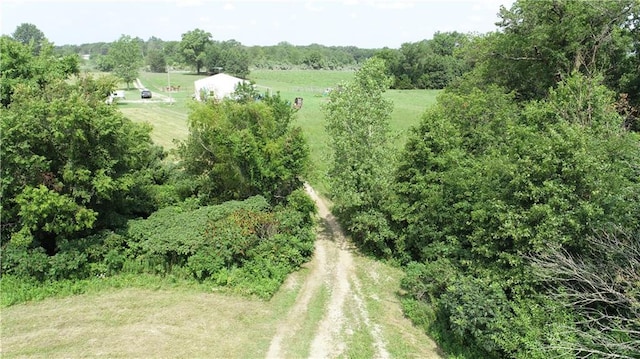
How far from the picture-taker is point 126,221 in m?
18.0

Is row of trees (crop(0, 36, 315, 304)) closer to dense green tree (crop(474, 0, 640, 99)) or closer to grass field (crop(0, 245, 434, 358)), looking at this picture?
grass field (crop(0, 245, 434, 358))

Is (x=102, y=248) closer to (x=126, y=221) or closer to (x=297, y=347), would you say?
(x=126, y=221)

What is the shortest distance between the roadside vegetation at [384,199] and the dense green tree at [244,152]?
0.09m

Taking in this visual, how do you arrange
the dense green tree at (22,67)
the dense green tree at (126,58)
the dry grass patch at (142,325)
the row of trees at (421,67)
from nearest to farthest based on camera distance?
the dry grass patch at (142,325) → the dense green tree at (22,67) → the dense green tree at (126,58) → the row of trees at (421,67)

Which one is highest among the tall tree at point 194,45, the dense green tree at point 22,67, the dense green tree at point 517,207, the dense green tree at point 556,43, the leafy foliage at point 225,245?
the tall tree at point 194,45

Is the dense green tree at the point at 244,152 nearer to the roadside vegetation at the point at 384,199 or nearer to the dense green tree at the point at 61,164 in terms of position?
the roadside vegetation at the point at 384,199

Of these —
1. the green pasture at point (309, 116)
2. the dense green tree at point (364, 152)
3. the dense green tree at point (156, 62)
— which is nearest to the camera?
the dense green tree at point (364, 152)

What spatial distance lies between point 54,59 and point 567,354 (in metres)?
28.6

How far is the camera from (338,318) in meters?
14.8

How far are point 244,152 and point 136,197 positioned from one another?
536 centimetres

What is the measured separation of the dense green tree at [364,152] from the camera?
19.1 meters

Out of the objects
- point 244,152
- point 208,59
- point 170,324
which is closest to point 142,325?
point 170,324

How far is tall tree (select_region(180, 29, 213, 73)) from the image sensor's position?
97312 mm

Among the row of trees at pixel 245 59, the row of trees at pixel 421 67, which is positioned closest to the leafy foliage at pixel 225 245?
the row of trees at pixel 245 59
